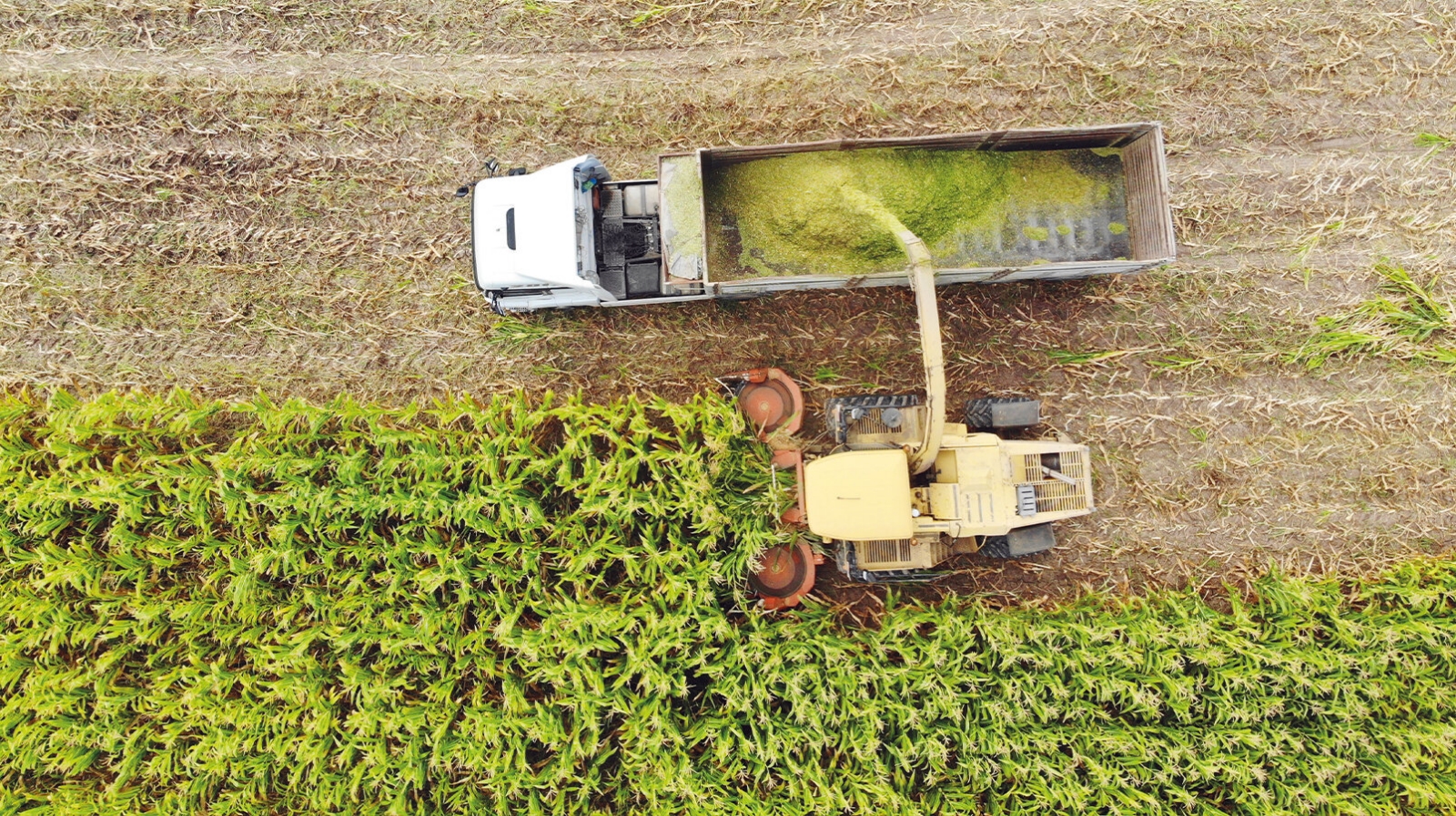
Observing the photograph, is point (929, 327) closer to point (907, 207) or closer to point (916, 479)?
point (907, 207)

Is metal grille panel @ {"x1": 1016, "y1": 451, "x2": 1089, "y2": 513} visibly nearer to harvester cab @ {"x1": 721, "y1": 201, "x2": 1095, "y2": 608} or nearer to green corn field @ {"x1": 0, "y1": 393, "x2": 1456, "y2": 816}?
harvester cab @ {"x1": 721, "y1": 201, "x2": 1095, "y2": 608}

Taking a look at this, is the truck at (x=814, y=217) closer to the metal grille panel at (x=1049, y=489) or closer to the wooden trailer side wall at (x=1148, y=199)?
the wooden trailer side wall at (x=1148, y=199)

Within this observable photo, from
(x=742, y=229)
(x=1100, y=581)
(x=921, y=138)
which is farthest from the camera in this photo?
(x=1100, y=581)

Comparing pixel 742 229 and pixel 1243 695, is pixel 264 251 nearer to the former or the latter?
pixel 742 229

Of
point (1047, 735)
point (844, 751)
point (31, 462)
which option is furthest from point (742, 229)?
point (31, 462)

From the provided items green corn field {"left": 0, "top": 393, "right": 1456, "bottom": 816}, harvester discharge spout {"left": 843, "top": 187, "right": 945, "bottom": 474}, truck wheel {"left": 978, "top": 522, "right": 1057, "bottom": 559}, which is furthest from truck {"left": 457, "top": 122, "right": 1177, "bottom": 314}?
truck wheel {"left": 978, "top": 522, "right": 1057, "bottom": 559}

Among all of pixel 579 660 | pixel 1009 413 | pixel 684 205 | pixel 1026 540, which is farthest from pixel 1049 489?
pixel 579 660
